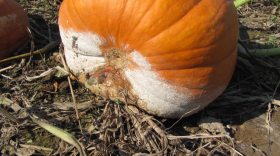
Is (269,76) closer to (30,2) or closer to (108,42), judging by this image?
(108,42)

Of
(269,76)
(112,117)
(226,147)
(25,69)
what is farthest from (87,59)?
(269,76)

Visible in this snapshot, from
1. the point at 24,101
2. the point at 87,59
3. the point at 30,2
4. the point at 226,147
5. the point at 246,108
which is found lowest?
the point at 226,147

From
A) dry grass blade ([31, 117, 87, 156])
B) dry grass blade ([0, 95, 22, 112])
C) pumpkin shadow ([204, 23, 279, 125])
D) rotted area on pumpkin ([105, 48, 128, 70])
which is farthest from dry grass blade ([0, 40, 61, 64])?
pumpkin shadow ([204, 23, 279, 125])

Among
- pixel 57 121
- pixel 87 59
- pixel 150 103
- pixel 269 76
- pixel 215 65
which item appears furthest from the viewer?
pixel 269 76

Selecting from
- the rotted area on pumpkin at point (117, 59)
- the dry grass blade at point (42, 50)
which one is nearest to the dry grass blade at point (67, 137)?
the rotted area on pumpkin at point (117, 59)

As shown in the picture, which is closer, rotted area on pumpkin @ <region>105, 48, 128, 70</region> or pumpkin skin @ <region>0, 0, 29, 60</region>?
rotted area on pumpkin @ <region>105, 48, 128, 70</region>

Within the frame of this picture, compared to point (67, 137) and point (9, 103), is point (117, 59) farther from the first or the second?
point (9, 103)

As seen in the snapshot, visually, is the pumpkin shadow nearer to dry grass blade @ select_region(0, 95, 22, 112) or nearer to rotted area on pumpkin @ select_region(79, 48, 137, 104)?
rotted area on pumpkin @ select_region(79, 48, 137, 104)
